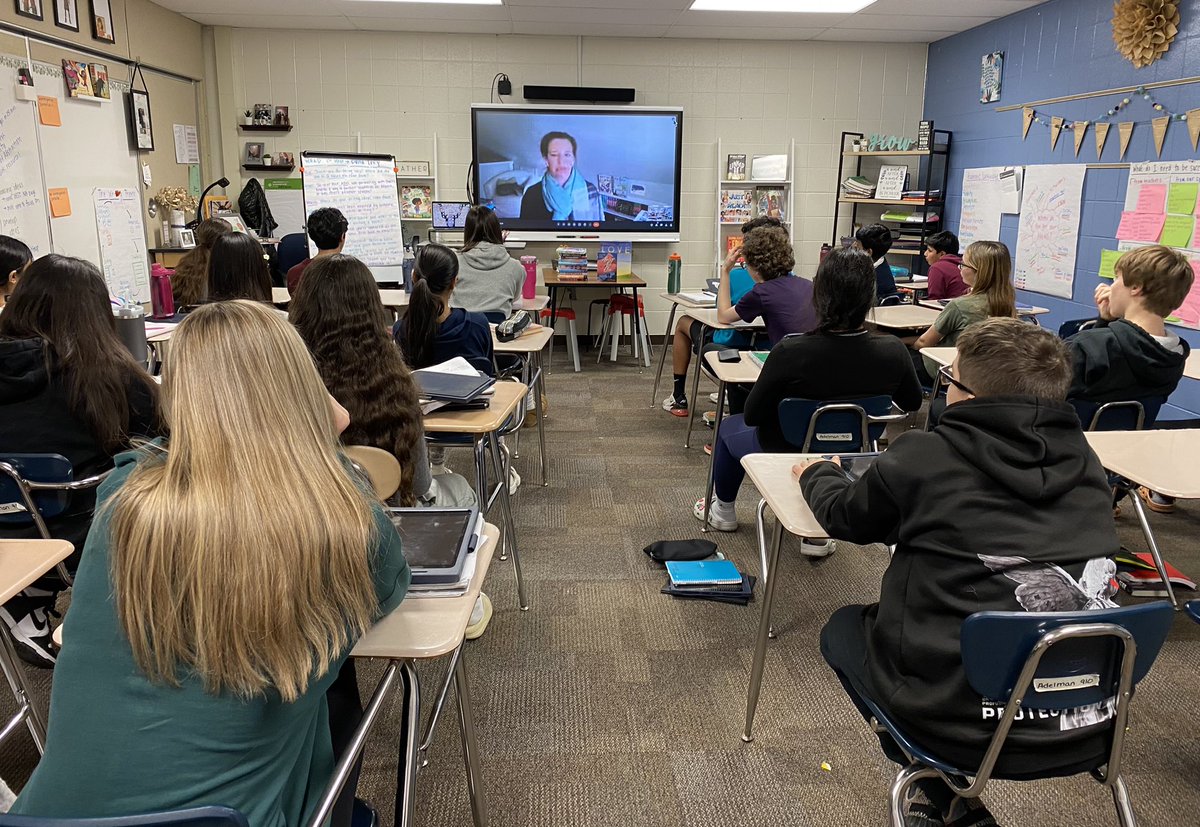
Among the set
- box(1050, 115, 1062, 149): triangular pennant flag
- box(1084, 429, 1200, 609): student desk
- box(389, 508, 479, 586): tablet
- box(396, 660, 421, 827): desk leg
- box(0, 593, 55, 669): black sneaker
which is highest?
box(1050, 115, 1062, 149): triangular pennant flag

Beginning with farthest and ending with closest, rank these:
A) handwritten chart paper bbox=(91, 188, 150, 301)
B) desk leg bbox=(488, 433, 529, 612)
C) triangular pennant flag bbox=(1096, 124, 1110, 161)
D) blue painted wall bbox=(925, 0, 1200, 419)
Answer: handwritten chart paper bbox=(91, 188, 150, 301)
triangular pennant flag bbox=(1096, 124, 1110, 161)
blue painted wall bbox=(925, 0, 1200, 419)
desk leg bbox=(488, 433, 529, 612)

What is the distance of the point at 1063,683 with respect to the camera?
1301mm

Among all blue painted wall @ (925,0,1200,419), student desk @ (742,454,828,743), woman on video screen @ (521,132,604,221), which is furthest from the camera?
woman on video screen @ (521,132,604,221)

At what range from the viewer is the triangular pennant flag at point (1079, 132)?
5074 millimetres

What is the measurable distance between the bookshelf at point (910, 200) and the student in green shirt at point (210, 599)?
628cm

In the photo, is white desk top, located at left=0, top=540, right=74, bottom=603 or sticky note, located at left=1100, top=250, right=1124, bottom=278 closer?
white desk top, located at left=0, top=540, right=74, bottom=603

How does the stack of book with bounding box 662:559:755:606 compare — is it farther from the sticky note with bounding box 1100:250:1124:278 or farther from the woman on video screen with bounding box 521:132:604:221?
the woman on video screen with bounding box 521:132:604:221

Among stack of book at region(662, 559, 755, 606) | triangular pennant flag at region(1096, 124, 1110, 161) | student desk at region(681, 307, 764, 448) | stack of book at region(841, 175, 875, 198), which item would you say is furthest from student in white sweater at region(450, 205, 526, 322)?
stack of book at region(841, 175, 875, 198)

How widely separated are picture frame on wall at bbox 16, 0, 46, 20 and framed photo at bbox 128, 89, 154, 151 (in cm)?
102

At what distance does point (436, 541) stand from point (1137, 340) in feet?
8.42

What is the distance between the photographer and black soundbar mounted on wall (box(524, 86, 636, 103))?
Answer: 22.2 ft

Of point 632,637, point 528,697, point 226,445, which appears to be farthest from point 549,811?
point 226,445

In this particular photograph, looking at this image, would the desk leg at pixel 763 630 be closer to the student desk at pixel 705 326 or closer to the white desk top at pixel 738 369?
the white desk top at pixel 738 369

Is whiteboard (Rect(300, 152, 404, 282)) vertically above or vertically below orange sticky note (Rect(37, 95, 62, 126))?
below
